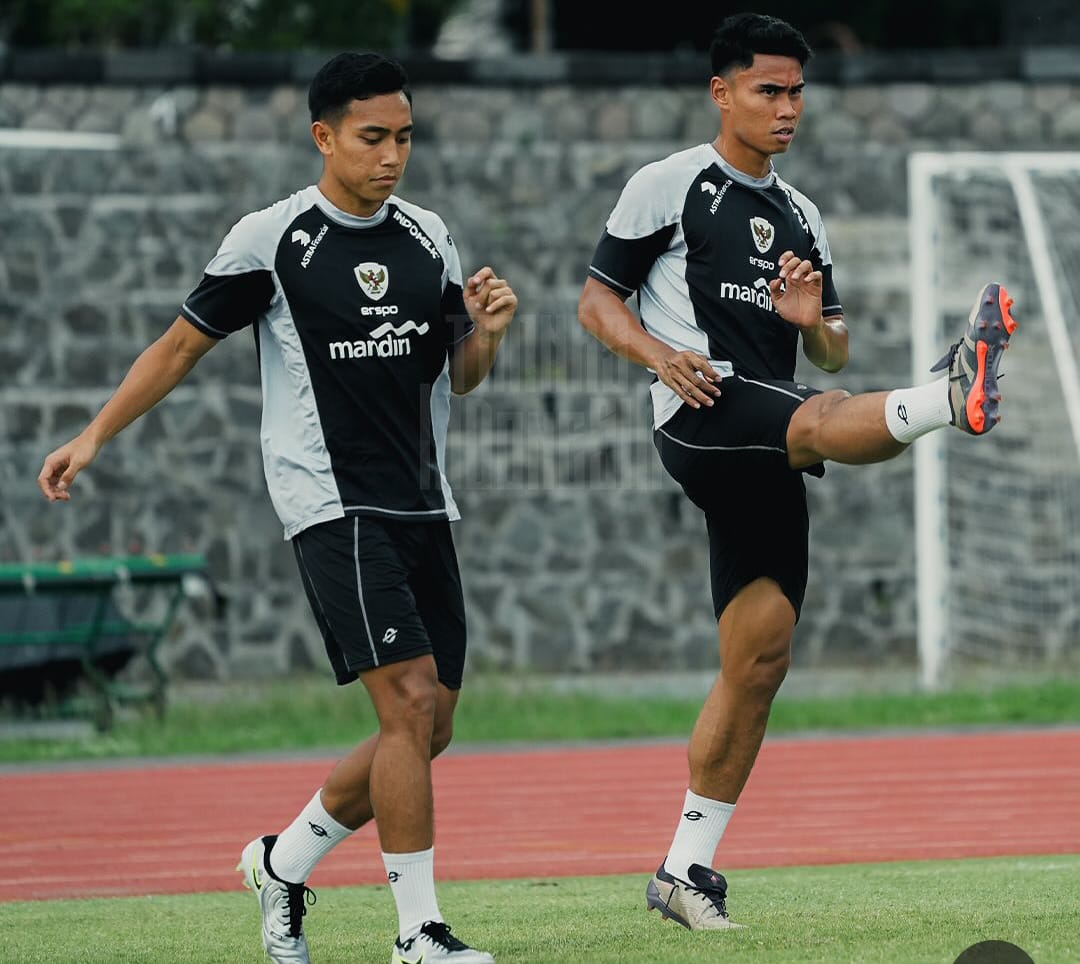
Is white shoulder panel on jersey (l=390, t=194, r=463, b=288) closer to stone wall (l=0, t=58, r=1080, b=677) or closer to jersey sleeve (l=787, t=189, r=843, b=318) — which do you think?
jersey sleeve (l=787, t=189, r=843, b=318)

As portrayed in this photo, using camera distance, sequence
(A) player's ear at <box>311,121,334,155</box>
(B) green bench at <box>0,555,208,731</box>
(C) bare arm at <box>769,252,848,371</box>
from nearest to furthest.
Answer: (A) player's ear at <box>311,121,334,155</box>, (C) bare arm at <box>769,252,848,371</box>, (B) green bench at <box>0,555,208,731</box>

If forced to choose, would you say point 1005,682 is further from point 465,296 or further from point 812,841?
point 465,296

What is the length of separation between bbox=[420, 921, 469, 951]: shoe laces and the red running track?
275 cm

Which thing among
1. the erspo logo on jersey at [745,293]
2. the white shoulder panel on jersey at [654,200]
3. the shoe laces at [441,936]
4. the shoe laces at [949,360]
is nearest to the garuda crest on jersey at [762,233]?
the erspo logo on jersey at [745,293]

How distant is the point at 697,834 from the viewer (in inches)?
264

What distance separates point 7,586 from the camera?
43.9ft

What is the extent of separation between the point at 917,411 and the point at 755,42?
1.41 meters

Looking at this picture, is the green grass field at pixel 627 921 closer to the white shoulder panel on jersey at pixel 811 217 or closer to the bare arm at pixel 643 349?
the bare arm at pixel 643 349

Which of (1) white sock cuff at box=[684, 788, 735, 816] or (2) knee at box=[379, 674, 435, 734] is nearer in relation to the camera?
(2) knee at box=[379, 674, 435, 734]

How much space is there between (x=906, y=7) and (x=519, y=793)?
2151cm

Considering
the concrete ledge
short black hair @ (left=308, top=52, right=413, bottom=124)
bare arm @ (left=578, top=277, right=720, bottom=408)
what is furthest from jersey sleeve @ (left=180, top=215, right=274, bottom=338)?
the concrete ledge

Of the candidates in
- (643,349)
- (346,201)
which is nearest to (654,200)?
(643,349)

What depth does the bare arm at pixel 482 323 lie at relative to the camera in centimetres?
617

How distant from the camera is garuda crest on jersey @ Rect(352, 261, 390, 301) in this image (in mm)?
6113
